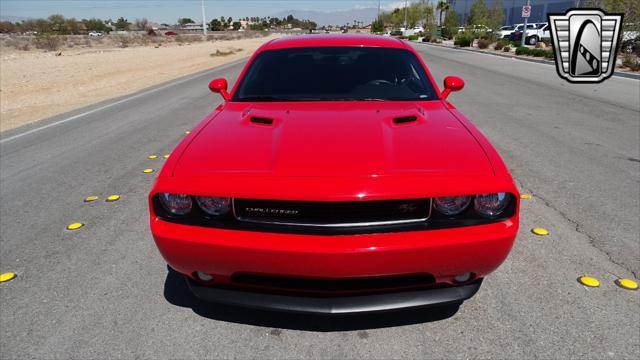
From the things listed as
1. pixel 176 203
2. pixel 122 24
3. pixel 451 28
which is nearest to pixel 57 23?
pixel 122 24

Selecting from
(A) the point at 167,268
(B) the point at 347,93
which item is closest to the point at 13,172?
(A) the point at 167,268

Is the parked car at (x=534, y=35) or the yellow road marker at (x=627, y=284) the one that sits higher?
the parked car at (x=534, y=35)

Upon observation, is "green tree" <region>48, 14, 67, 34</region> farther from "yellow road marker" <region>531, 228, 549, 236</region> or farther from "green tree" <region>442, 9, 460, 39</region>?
"yellow road marker" <region>531, 228, 549, 236</region>

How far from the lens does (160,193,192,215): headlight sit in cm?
204

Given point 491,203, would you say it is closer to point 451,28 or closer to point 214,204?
point 214,204

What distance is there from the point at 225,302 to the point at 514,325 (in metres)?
1.61

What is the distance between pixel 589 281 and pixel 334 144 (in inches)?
77.3

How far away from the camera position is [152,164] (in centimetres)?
534

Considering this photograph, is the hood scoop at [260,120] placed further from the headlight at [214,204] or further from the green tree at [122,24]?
the green tree at [122,24]

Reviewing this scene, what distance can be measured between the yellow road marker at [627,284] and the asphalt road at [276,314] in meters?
0.04

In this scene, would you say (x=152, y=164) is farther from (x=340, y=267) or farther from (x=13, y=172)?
(x=340, y=267)

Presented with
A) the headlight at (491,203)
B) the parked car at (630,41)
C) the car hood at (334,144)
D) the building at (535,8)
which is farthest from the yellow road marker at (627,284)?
the building at (535,8)

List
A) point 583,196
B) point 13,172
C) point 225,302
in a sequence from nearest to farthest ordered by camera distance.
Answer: point 225,302 → point 583,196 → point 13,172

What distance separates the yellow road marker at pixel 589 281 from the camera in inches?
105
